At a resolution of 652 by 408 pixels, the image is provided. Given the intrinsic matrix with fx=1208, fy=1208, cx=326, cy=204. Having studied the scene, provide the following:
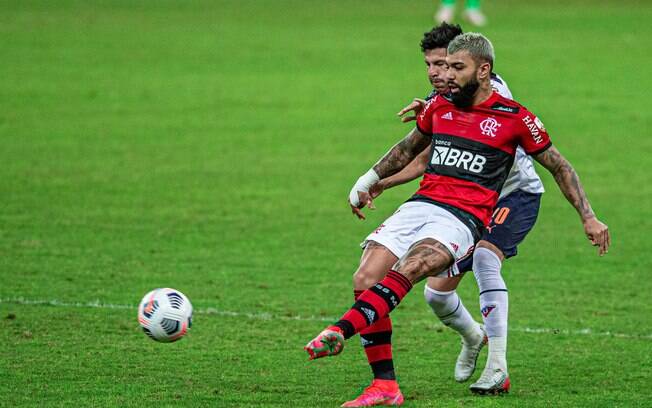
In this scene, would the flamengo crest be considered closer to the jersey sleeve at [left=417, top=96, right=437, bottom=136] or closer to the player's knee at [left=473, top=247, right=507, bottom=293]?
the jersey sleeve at [left=417, top=96, right=437, bottom=136]

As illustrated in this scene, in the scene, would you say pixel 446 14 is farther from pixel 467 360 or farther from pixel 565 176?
pixel 565 176

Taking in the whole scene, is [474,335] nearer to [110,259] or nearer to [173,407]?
[173,407]

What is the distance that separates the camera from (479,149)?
24.7 feet

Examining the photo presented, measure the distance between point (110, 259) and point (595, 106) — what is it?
1371 cm

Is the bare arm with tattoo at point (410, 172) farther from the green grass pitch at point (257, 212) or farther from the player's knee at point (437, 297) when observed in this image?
the green grass pitch at point (257, 212)

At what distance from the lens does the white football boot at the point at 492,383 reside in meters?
7.70

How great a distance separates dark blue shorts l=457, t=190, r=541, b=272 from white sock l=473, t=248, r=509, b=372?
0.09 meters

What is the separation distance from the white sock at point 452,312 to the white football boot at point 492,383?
0.57 metres

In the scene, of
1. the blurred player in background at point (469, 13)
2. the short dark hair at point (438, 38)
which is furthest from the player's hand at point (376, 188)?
the blurred player in background at point (469, 13)

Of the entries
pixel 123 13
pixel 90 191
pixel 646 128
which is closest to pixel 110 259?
pixel 90 191

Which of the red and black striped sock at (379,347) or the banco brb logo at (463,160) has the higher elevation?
the banco brb logo at (463,160)

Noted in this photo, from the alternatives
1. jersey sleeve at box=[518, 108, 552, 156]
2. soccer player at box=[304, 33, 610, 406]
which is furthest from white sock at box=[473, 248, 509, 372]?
jersey sleeve at box=[518, 108, 552, 156]

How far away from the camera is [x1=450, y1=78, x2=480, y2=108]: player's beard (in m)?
7.54

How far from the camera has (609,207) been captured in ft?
50.4
